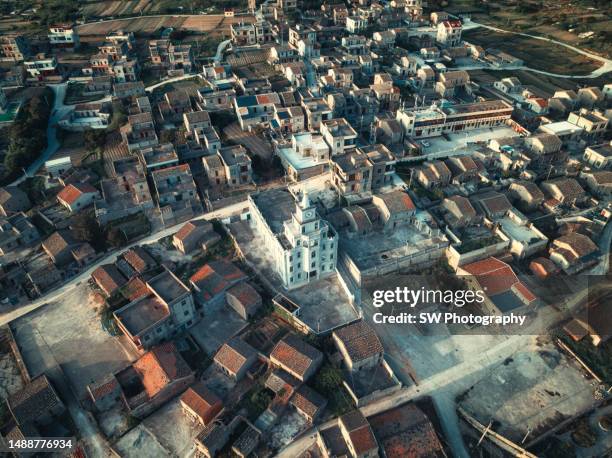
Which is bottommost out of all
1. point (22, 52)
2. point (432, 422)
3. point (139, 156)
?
point (432, 422)

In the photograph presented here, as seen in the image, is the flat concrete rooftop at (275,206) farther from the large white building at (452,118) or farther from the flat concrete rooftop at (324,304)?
the large white building at (452,118)

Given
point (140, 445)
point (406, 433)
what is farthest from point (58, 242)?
point (406, 433)

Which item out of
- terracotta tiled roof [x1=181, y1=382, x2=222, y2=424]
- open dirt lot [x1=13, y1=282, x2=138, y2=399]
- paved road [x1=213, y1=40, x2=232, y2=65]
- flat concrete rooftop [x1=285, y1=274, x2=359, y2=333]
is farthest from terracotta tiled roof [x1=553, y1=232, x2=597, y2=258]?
paved road [x1=213, y1=40, x2=232, y2=65]

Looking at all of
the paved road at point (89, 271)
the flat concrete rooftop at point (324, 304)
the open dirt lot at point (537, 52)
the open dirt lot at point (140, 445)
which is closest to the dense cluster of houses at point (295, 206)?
the flat concrete rooftop at point (324, 304)

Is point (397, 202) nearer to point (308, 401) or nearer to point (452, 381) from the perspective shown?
point (452, 381)

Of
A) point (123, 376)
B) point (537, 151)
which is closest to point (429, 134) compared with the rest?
point (537, 151)

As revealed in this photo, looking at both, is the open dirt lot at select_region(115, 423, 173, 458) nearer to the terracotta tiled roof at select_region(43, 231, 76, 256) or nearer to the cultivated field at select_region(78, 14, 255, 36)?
the terracotta tiled roof at select_region(43, 231, 76, 256)

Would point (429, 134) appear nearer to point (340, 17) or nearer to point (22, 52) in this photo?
point (340, 17)
